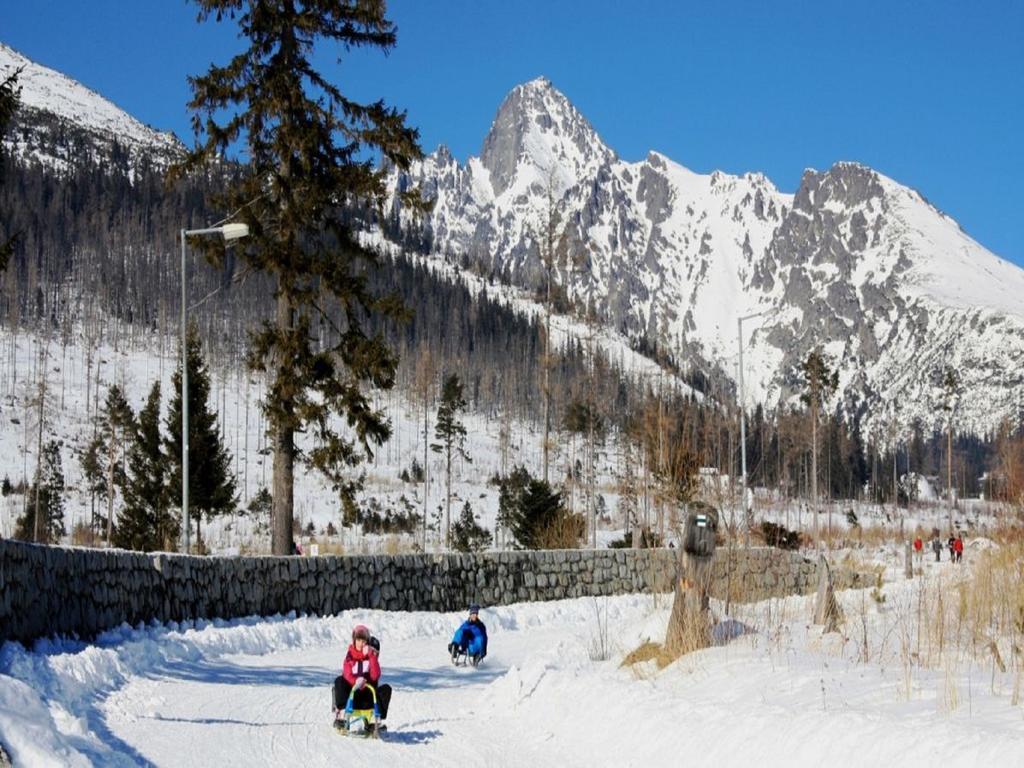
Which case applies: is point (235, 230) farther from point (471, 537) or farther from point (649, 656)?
point (471, 537)

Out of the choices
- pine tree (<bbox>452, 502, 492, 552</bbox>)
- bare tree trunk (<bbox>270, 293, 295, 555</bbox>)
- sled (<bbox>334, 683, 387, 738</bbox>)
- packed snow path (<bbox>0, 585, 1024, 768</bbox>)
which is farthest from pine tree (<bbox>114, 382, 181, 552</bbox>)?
sled (<bbox>334, 683, 387, 738</bbox>)

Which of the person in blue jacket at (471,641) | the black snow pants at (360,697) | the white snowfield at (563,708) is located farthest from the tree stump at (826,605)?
the person in blue jacket at (471,641)

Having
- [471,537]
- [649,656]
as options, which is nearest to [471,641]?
[649,656]

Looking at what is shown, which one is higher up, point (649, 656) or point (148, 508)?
point (148, 508)

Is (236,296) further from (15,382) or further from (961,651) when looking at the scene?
(961,651)

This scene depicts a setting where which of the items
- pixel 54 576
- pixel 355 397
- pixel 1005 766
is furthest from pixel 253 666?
pixel 1005 766

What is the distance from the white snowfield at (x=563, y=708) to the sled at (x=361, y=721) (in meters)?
0.13

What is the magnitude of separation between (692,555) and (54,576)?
279 inches

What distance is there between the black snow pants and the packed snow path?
289 millimetres

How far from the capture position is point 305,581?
21.5m

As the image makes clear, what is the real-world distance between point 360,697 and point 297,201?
14.2 m

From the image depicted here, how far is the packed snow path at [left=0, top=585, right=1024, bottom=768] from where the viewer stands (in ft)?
23.7

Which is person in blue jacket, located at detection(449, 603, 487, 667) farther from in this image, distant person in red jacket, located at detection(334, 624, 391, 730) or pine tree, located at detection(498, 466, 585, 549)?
pine tree, located at detection(498, 466, 585, 549)

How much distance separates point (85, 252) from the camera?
474 ft
